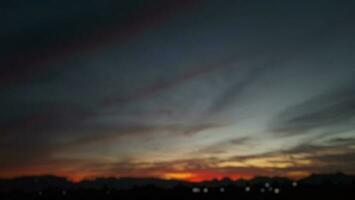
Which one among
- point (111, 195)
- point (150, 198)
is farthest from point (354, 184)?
point (111, 195)

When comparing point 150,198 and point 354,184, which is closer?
point 354,184

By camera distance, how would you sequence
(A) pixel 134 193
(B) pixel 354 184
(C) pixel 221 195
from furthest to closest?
(A) pixel 134 193, (C) pixel 221 195, (B) pixel 354 184

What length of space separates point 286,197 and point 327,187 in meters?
10.2

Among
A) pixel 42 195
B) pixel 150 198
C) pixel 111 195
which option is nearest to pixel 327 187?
pixel 150 198

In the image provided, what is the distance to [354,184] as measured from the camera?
90.3 metres

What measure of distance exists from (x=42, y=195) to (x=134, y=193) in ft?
75.4

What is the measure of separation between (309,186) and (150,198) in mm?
36095

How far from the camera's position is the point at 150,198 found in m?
97.8

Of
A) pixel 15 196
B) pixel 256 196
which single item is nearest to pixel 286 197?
pixel 256 196

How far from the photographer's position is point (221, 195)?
96875 mm

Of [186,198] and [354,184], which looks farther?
[186,198]

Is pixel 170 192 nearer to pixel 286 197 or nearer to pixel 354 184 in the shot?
pixel 286 197

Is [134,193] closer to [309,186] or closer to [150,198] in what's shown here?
[150,198]

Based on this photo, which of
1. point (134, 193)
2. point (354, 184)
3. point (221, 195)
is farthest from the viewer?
point (134, 193)
